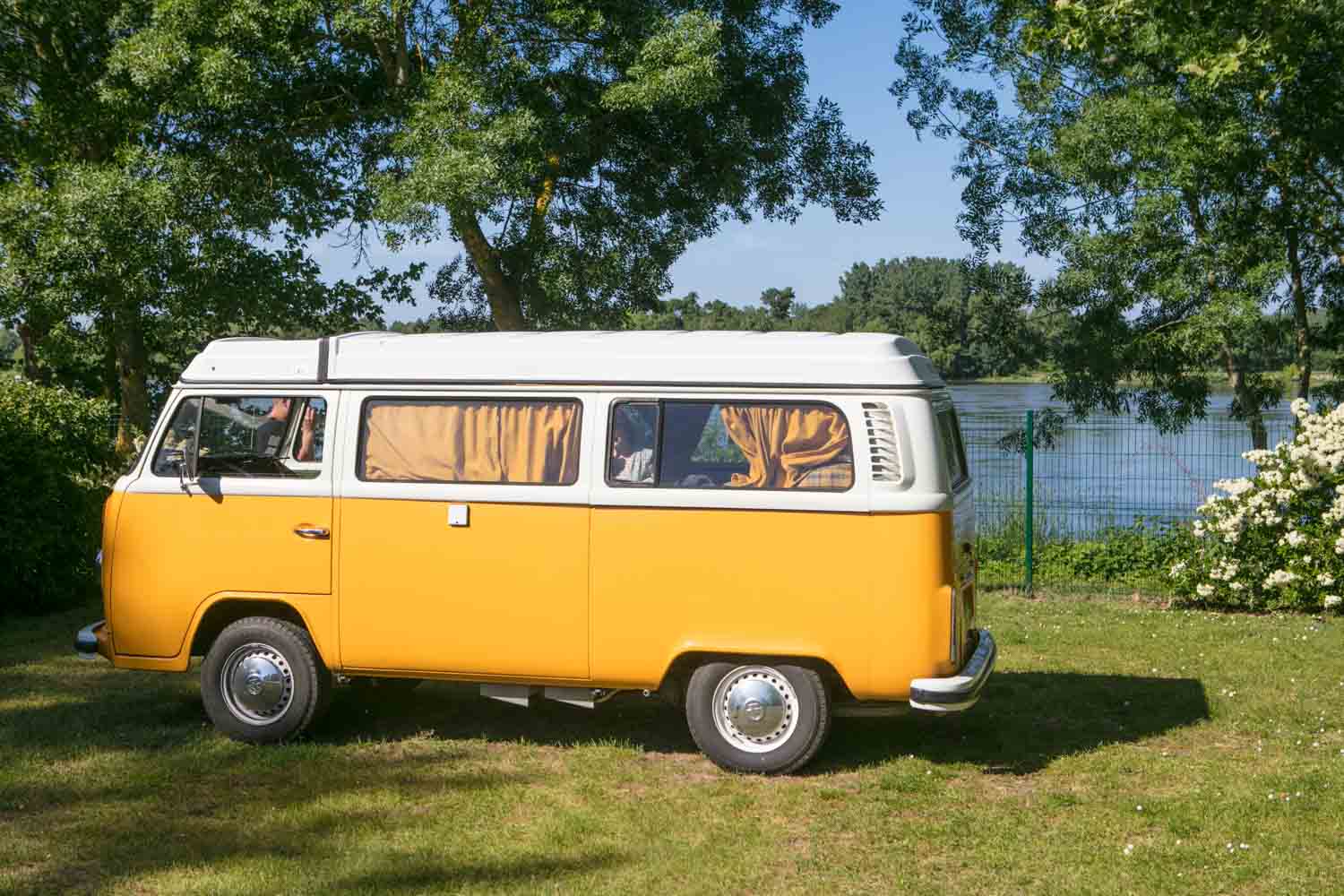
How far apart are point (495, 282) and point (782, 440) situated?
526 inches

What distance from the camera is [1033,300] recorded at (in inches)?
755

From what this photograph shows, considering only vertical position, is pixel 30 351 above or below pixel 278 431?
above

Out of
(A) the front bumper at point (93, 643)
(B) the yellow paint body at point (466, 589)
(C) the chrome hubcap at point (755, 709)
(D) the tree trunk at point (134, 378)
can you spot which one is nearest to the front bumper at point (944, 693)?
(C) the chrome hubcap at point (755, 709)

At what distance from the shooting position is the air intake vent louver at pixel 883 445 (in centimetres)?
721

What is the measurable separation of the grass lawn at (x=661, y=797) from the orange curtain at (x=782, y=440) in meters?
1.63

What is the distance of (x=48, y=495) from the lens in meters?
12.6

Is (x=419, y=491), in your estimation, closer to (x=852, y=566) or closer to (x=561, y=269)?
(x=852, y=566)

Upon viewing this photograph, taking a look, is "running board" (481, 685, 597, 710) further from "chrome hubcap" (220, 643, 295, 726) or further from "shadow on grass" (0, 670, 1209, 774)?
"chrome hubcap" (220, 643, 295, 726)

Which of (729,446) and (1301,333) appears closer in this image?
(729,446)

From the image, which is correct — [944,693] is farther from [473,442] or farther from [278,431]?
[278,431]

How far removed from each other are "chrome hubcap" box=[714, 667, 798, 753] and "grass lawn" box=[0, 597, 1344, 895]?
0.26 metres

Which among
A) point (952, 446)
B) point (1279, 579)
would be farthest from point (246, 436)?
point (1279, 579)

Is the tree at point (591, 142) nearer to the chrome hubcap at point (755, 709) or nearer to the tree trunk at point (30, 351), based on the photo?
the tree trunk at point (30, 351)

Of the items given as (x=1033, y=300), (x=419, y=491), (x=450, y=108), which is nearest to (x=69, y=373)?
(x=450, y=108)
